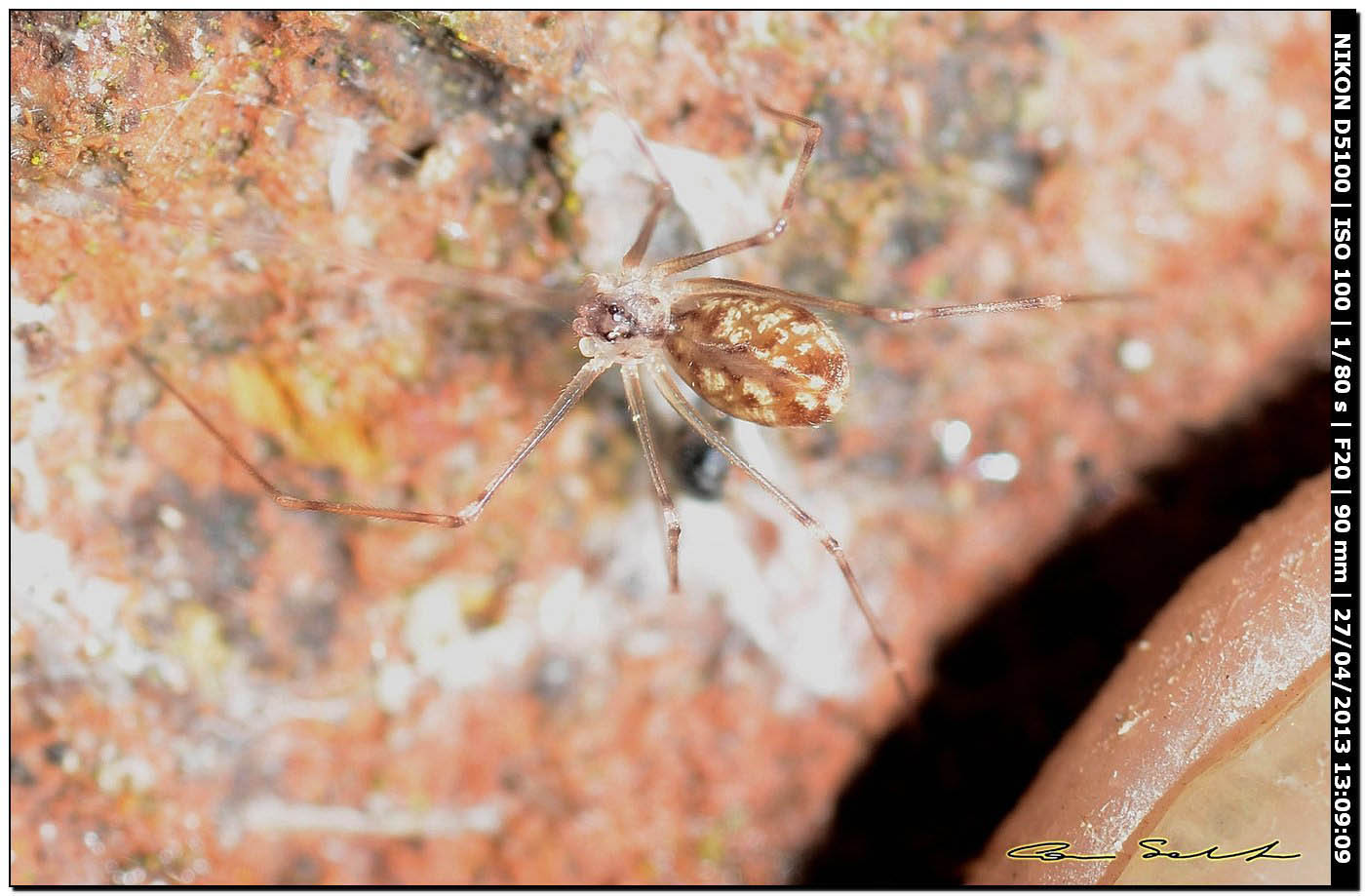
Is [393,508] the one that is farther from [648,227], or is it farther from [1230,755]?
[1230,755]

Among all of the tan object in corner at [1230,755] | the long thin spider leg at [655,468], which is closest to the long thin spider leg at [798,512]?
the long thin spider leg at [655,468]

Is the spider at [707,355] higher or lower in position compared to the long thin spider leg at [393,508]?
higher

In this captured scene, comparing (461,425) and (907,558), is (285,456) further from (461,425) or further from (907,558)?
(907,558)

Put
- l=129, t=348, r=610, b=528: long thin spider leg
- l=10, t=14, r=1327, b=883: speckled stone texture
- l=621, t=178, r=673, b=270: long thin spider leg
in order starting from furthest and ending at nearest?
1. l=621, t=178, r=673, b=270: long thin spider leg
2. l=129, t=348, r=610, b=528: long thin spider leg
3. l=10, t=14, r=1327, b=883: speckled stone texture

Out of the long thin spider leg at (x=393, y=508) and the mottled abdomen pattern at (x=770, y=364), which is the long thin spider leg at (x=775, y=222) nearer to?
the mottled abdomen pattern at (x=770, y=364)

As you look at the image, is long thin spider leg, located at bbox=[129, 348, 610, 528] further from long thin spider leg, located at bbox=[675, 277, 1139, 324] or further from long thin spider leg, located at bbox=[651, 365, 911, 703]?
long thin spider leg, located at bbox=[675, 277, 1139, 324]

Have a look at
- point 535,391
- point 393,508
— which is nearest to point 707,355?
point 535,391

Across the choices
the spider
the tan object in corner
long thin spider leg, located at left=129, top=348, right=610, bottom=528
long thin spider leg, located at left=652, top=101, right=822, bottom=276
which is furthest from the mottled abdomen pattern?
the tan object in corner
